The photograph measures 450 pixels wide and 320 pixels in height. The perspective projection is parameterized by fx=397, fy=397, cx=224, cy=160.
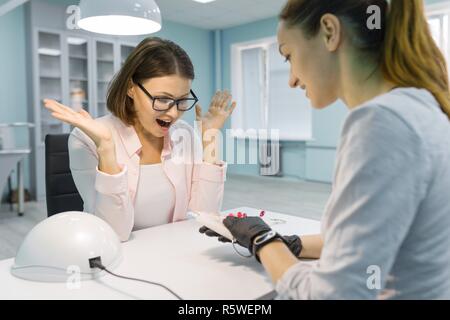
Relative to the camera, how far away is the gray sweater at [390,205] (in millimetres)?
594

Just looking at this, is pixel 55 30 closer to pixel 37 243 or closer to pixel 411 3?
pixel 37 243

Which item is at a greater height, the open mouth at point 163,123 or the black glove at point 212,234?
the open mouth at point 163,123

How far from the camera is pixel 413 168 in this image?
0.60 meters

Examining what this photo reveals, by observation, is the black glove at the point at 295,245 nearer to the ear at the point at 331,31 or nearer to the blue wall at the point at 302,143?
the ear at the point at 331,31

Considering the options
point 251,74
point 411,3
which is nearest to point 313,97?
point 411,3

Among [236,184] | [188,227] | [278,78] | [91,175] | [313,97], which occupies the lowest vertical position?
[236,184]

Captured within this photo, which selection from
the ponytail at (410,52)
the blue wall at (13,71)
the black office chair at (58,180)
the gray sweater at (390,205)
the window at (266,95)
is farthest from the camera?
the window at (266,95)

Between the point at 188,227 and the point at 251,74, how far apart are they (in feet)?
19.0

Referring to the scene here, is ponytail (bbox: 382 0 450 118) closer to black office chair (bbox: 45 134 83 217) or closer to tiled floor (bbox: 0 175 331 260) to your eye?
black office chair (bbox: 45 134 83 217)

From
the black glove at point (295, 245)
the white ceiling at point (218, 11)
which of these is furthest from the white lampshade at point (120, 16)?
the white ceiling at point (218, 11)

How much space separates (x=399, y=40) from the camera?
714 millimetres

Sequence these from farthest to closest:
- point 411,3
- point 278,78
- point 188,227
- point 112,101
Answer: point 278,78 → point 112,101 → point 188,227 → point 411,3

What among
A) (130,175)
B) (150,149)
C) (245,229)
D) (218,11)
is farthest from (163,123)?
(218,11)

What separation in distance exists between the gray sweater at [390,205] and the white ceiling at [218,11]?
499 centimetres
